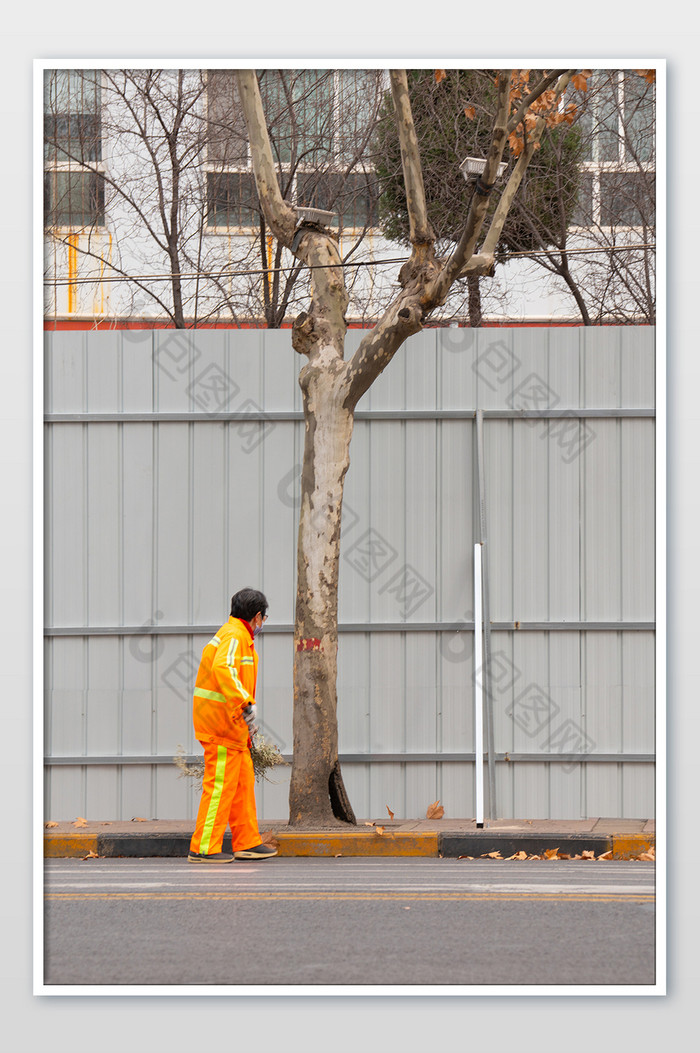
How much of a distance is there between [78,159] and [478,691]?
5590 millimetres

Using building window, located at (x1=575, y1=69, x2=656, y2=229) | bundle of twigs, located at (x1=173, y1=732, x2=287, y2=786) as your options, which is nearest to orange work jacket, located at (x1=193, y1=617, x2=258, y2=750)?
bundle of twigs, located at (x1=173, y1=732, x2=287, y2=786)

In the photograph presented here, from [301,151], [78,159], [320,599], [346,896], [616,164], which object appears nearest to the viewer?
[346,896]

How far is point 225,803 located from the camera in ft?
24.2

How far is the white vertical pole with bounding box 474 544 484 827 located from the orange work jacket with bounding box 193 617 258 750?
1.53 m

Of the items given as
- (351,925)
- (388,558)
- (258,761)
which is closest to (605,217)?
(388,558)

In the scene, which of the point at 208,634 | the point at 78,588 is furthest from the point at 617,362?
the point at 78,588

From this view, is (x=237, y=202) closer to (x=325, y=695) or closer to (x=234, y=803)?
(x=325, y=695)

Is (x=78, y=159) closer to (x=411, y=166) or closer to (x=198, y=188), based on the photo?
(x=198, y=188)

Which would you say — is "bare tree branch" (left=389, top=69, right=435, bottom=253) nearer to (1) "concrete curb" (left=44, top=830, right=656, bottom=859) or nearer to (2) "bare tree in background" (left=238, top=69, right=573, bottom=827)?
(2) "bare tree in background" (left=238, top=69, right=573, bottom=827)

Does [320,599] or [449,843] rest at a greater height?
[320,599]

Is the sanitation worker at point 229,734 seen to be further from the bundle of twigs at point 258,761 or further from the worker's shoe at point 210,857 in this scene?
the bundle of twigs at point 258,761

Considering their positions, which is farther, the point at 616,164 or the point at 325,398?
the point at 616,164

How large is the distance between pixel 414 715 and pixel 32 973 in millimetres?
4488

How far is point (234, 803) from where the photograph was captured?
24.7 ft
